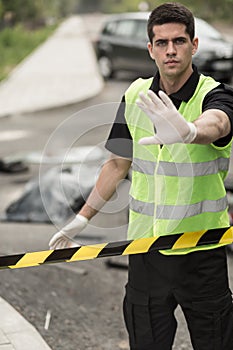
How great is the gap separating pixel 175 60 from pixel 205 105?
0.22 m

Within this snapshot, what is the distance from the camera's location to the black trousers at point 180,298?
3668 mm

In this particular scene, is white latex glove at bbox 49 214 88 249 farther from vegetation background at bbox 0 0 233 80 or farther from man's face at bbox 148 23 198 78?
vegetation background at bbox 0 0 233 80

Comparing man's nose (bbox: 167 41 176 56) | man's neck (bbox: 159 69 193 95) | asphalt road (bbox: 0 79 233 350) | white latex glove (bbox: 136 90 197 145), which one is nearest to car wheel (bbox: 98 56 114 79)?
asphalt road (bbox: 0 79 233 350)

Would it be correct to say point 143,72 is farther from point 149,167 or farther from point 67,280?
point 149,167

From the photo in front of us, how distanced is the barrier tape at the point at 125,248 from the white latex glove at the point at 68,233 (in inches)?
6.5

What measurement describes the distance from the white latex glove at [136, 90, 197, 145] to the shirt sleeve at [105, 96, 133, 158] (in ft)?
2.34

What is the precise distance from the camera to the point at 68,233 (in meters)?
3.93

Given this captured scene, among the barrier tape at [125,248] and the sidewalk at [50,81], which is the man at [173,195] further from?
the sidewalk at [50,81]

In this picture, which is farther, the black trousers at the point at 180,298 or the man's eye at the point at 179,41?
the black trousers at the point at 180,298

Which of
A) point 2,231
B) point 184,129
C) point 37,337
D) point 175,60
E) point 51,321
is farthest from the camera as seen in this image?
point 2,231

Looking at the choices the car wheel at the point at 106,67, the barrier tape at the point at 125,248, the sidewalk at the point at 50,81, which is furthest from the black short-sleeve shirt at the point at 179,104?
the car wheel at the point at 106,67

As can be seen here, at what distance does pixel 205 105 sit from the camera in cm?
351

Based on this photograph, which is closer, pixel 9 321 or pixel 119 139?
pixel 119 139

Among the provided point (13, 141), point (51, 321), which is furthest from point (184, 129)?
point (13, 141)
